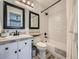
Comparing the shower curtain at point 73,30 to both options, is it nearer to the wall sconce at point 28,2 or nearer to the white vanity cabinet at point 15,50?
the white vanity cabinet at point 15,50

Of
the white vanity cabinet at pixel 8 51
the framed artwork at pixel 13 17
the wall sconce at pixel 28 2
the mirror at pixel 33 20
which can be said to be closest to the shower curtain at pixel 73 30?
the white vanity cabinet at pixel 8 51

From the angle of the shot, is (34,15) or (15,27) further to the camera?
(34,15)

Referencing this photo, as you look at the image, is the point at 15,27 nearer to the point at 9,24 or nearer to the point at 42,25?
the point at 9,24

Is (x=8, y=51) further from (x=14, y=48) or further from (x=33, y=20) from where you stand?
(x=33, y=20)

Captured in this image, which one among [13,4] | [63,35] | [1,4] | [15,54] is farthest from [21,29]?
[63,35]

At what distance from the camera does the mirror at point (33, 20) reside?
3.07 metres

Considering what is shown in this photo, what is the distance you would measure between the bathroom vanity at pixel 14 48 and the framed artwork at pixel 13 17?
63 centimetres

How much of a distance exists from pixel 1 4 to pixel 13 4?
0.40 meters

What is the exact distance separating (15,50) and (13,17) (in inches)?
42.4

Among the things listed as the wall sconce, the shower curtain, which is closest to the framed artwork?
the wall sconce

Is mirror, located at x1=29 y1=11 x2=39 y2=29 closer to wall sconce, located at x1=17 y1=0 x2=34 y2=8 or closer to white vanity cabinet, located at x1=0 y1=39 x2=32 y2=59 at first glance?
wall sconce, located at x1=17 y1=0 x2=34 y2=8

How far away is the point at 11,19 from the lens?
7.65 feet

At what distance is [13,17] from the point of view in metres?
2.39

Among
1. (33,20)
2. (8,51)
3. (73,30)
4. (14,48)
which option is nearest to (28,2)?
(33,20)
